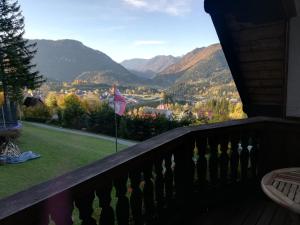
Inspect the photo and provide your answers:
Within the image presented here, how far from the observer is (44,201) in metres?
1.09

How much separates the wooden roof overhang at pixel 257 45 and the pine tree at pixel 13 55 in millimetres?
30295

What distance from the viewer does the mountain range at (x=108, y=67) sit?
90750 mm

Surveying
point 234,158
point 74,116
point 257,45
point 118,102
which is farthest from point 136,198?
point 74,116

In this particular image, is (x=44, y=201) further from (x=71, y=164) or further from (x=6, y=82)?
(x=6, y=82)

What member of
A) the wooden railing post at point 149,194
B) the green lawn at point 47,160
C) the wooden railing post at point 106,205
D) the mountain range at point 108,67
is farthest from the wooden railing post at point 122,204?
the mountain range at point 108,67

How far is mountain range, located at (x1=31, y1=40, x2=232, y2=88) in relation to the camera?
298ft

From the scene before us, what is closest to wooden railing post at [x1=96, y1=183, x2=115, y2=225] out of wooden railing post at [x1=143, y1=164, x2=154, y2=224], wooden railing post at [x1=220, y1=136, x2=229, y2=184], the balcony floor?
wooden railing post at [x1=143, y1=164, x2=154, y2=224]

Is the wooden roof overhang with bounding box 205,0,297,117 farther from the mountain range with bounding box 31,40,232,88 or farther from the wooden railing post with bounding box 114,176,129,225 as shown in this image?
the mountain range with bounding box 31,40,232,88

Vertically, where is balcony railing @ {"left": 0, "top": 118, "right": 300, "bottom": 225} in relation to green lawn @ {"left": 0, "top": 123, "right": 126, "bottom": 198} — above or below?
above

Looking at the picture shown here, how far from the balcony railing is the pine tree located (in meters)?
30.8

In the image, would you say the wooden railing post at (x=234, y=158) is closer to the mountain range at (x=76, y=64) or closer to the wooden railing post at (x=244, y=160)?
the wooden railing post at (x=244, y=160)

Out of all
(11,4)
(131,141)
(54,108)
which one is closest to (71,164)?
Result: (131,141)

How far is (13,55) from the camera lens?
30344 mm

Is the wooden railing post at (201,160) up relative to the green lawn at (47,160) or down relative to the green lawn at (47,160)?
up
